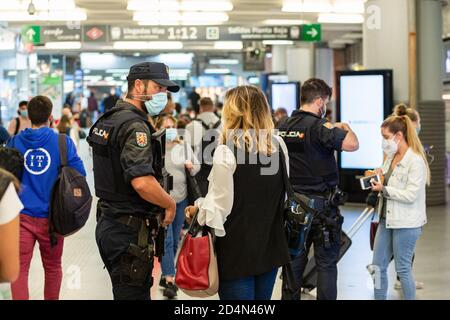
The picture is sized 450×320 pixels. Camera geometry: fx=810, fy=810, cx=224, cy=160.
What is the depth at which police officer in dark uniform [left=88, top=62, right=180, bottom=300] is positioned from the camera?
4023 millimetres

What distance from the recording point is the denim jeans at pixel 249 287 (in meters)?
3.87

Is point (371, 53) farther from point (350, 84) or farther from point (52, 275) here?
point (52, 275)

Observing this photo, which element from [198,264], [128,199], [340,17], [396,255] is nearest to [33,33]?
[340,17]

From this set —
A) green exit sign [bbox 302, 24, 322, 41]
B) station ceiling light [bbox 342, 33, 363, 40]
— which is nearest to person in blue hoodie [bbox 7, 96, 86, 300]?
green exit sign [bbox 302, 24, 322, 41]

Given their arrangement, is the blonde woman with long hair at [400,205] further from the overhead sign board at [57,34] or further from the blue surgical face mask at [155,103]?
the overhead sign board at [57,34]

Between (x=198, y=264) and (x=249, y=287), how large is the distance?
0.29 metres

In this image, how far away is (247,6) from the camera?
1697 centimetres

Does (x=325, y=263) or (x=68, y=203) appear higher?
(x=68, y=203)

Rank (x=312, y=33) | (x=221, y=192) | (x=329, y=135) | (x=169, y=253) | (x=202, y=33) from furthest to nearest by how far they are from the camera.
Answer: (x=312, y=33) < (x=202, y=33) < (x=169, y=253) < (x=329, y=135) < (x=221, y=192)

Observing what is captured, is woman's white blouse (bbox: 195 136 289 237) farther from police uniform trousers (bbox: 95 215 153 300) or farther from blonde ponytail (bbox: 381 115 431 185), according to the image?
blonde ponytail (bbox: 381 115 431 185)

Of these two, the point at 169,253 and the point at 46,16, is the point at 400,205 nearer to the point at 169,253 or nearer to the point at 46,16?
the point at 169,253

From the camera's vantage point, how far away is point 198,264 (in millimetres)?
3789

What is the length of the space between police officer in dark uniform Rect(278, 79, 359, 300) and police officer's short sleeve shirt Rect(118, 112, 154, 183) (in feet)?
5.43

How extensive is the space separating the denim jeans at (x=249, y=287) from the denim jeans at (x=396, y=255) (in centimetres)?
191
